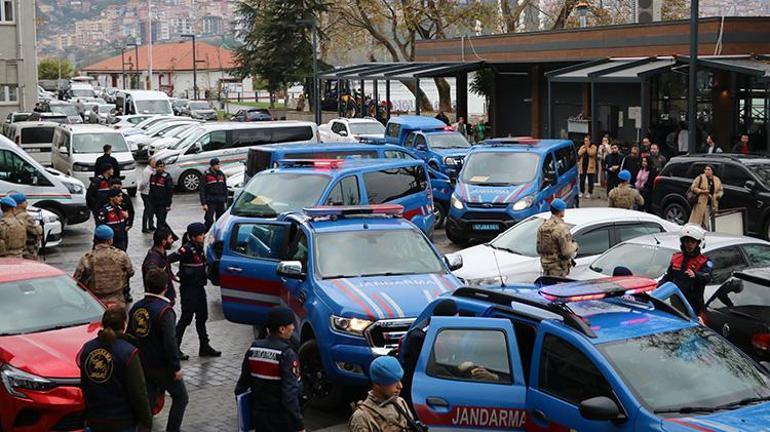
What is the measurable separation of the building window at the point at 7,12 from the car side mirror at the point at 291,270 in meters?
47.6

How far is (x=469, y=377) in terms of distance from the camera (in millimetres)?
7875

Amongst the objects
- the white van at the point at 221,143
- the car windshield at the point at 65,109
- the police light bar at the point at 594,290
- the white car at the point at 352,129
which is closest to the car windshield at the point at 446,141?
the white van at the point at 221,143

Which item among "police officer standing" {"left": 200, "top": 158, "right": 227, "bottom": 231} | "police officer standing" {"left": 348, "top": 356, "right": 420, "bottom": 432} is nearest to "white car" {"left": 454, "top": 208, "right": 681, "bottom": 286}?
"police officer standing" {"left": 200, "top": 158, "right": 227, "bottom": 231}

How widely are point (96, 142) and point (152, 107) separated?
2667cm

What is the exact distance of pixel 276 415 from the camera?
308 inches

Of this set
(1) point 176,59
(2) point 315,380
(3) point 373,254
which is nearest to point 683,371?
(2) point 315,380

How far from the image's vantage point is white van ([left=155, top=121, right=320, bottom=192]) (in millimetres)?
31625

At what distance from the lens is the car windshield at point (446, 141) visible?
28.2m

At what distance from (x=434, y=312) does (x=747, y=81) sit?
963 inches

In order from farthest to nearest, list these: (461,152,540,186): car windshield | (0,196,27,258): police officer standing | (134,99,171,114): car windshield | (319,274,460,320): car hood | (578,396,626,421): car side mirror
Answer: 1. (134,99,171,114): car windshield
2. (461,152,540,186): car windshield
3. (0,196,27,258): police officer standing
4. (319,274,460,320): car hood
5. (578,396,626,421): car side mirror

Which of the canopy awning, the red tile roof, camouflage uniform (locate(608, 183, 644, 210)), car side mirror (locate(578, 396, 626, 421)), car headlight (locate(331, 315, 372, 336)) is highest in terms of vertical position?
the red tile roof

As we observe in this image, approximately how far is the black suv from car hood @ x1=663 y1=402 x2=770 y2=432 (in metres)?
14.3

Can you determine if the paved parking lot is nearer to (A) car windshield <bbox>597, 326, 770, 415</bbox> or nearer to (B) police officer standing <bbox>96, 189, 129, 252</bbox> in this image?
(B) police officer standing <bbox>96, 189, 129, 252</bbox>

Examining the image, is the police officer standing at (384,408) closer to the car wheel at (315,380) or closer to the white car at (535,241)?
the car wheel at (315,380)
